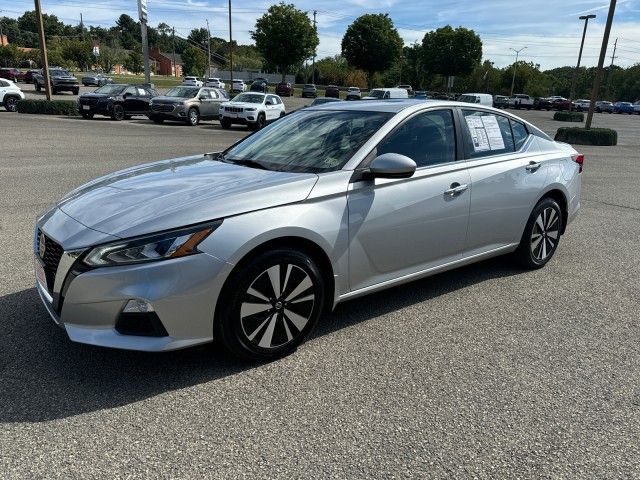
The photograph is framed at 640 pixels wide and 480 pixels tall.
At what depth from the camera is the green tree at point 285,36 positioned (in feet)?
199

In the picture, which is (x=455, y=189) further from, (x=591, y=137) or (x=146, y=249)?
(x=591, y=137)

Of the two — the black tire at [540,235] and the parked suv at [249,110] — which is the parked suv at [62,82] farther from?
the black tire at [540,235]

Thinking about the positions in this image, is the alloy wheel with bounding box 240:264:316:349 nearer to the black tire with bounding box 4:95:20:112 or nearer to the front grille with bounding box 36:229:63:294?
the front grille with bounding box 36:229:63:294

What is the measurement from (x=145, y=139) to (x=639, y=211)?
13852 millimetres

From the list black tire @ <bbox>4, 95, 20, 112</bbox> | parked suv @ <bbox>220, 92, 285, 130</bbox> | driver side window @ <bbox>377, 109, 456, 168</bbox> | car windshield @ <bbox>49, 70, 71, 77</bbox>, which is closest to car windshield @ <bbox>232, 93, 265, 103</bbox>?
parked suv @ <bbox>220, 92, 285, 130</bbox>

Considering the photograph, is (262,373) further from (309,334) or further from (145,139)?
(145,139)

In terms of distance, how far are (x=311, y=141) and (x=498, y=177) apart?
1.64 m

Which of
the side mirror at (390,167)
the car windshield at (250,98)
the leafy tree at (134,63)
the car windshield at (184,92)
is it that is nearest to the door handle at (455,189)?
the side mirror at (390,167)

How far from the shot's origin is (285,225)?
316 cm

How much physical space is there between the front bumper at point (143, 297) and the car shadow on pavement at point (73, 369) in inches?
11.2

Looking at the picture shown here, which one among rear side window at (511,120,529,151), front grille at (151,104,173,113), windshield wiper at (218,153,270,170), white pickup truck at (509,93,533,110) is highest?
rear side window at (511,120,529,151)

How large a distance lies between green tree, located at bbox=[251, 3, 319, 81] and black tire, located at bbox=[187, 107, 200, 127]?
4092cm

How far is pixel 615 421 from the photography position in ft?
9.32

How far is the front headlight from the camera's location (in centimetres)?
283
